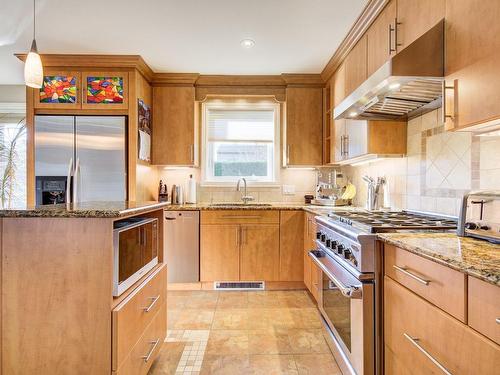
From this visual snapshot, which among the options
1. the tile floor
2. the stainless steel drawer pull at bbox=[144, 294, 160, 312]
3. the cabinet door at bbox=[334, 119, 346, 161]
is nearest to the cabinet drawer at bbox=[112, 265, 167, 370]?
the stainless steel drawer pull at bbox=[144, 294, 160, 312]

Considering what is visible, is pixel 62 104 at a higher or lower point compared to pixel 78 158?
higher

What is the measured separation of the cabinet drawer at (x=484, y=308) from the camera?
78cm

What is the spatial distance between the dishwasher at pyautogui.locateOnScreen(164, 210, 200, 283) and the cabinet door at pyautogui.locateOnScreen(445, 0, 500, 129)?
2444mm

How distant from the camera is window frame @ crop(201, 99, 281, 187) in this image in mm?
3717

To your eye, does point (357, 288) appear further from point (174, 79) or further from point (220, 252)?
point (174, 79)

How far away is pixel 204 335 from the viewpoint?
224 cm

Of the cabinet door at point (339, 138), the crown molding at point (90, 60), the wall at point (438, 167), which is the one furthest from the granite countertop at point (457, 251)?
the crown molding at point (90, 60)

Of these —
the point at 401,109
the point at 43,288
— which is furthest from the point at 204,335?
the point at 401,109

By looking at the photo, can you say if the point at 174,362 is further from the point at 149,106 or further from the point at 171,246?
the point at 149,106

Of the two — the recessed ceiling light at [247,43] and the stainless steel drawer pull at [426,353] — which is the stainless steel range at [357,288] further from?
the recessed ceiling light at [247,43]

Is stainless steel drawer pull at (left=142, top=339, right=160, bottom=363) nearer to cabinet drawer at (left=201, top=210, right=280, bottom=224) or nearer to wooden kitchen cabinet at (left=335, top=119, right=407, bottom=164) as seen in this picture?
cabinet drawer at (left=201, top=210, right=280, bottom=224)

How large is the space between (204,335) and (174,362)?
0.37m

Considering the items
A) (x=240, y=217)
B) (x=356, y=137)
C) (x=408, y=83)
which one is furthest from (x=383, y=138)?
(x=240, y=217)

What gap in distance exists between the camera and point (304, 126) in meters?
3.46
